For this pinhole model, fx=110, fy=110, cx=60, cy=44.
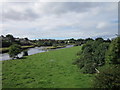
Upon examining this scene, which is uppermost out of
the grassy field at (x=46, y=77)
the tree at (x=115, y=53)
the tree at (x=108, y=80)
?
the tree at (x=115, y=53)

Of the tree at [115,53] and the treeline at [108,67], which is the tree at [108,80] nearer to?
the treeline at [108,67]

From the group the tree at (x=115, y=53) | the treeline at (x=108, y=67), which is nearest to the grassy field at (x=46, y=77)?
the treeline at (x=108, y=67)

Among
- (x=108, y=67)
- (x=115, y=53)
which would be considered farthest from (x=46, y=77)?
(x=115, y=53)

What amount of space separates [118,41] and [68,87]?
5.79m

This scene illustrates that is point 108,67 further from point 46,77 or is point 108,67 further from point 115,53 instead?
point 46,77

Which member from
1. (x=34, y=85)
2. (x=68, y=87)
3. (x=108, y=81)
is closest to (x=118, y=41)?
(x=108, y=81)

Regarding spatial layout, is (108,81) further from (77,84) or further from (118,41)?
(118,41)

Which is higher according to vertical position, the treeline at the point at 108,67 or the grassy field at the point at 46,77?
the treeline at the point at 108,67

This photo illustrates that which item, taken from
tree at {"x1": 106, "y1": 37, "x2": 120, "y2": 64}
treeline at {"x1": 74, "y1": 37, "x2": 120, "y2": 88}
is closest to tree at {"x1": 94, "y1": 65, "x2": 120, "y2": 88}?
treeline at {"x1": 74, "y1": 37, "x2": 120, "y2": 88}

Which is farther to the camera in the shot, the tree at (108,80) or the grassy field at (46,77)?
the grassy field at (46,77)

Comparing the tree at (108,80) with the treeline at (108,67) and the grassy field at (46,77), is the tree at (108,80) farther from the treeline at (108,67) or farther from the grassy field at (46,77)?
the grassy field at (46,77)

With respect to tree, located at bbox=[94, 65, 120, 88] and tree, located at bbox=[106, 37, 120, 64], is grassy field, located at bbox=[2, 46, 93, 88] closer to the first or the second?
tree, located at bbox=[94, 65, 120, 88]

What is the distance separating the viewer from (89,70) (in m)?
12.4

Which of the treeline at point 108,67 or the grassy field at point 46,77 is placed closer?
the treeline at point 108,67
